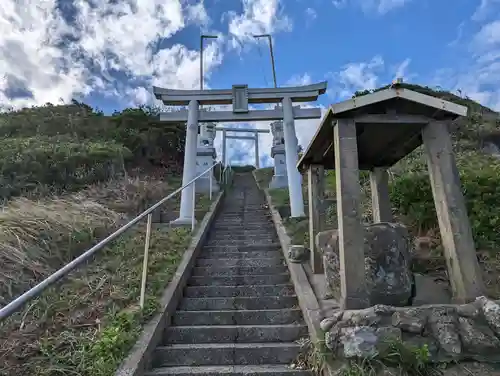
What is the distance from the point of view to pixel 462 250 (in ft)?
10.2

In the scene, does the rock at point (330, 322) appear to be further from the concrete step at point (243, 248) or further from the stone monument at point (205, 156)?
the stone monument at point (205, 156)

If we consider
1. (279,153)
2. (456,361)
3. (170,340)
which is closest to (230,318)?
(170,340)

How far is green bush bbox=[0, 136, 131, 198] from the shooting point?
7.20 meters

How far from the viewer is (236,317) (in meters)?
3.84

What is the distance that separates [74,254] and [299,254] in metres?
2.77

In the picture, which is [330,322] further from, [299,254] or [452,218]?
[299,254]

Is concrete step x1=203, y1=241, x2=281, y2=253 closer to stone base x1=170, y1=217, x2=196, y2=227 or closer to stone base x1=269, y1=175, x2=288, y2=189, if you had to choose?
Answer: stone base x1=170, y1=217, x2=196, y2=227

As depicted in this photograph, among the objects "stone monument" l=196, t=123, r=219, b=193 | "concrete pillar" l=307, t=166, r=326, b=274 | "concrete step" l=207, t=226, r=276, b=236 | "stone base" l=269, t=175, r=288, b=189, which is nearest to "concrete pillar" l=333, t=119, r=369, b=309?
"concrete pillar" l=307, t=166, r=326, b=274

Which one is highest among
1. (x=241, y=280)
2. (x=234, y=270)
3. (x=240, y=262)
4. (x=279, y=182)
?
(x=279, y=182)

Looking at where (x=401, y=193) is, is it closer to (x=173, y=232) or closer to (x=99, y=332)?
(x=173, y=232)

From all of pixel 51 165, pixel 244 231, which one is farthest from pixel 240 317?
pixel 51 165

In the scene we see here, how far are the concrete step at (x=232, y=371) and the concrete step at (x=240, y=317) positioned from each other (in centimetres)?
67

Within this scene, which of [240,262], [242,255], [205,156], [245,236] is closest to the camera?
[240,262]

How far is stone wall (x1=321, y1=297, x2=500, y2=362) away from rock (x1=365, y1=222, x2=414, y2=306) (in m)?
0.52
